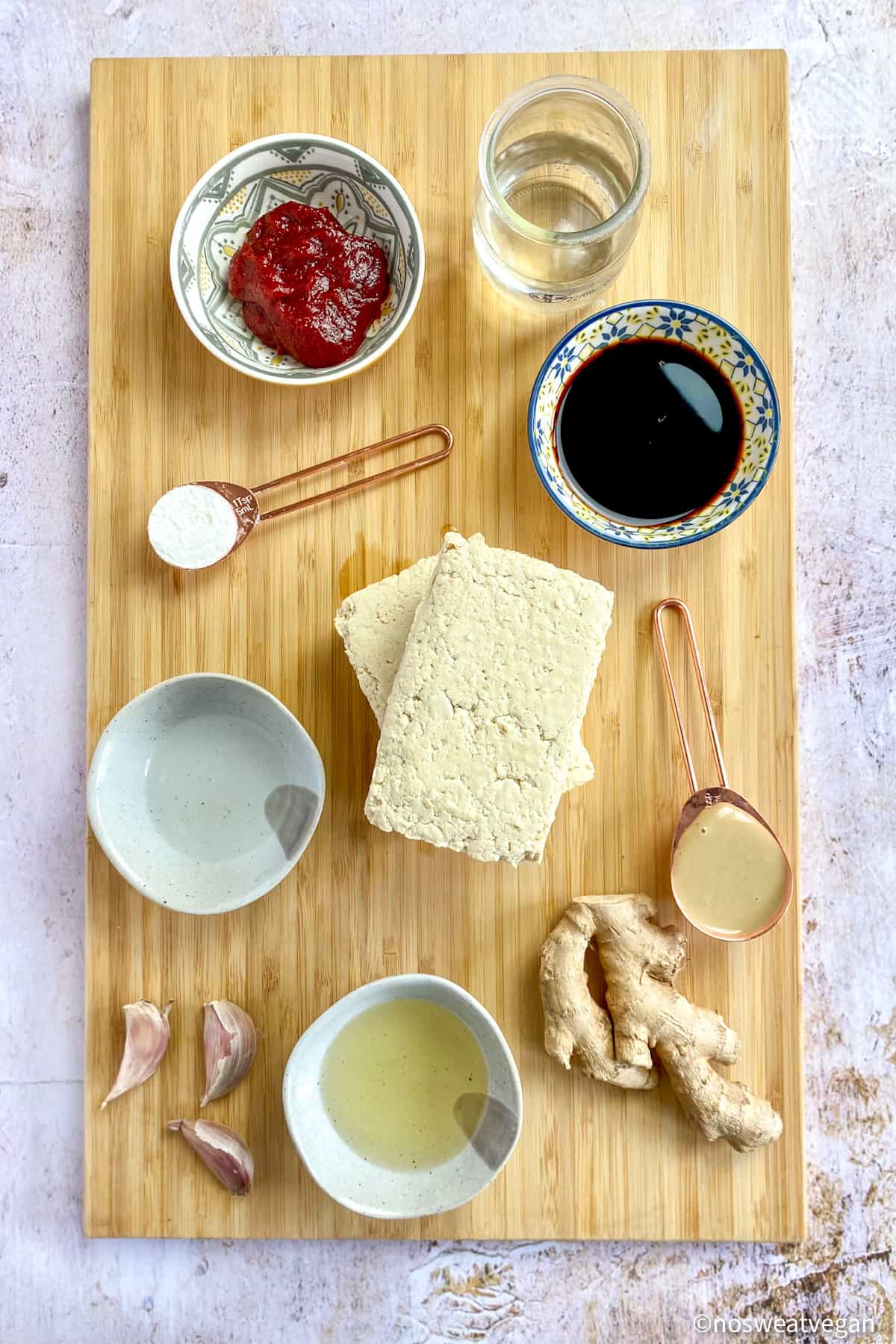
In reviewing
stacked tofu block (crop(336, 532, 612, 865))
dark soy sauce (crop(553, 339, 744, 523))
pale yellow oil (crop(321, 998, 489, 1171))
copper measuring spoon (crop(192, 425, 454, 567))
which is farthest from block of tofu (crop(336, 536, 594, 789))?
pale yellow oil (crop(321, 998, 489, 1171))

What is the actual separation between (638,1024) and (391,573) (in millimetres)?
715

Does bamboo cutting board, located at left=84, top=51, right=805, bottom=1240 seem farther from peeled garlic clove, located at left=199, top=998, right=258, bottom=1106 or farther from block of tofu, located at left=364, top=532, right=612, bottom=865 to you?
block of tofu, located at left=364, top=532, right=612, bottom=865

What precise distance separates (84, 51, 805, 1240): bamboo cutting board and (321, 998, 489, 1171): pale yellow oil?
0.08 meters

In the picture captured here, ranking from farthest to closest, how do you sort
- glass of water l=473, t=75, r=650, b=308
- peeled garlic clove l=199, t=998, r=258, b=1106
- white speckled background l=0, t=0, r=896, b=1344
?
1. white speckled background l=0, t=0, r=896, b=1344
2. peeled garlic clove l=199, t=998, r=258, b=1106
3. glass of water l=473, t=75, r=650, b=308

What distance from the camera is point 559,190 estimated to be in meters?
1.29

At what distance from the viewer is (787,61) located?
4.53 feet

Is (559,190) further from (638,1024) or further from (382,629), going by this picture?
(638,1024)

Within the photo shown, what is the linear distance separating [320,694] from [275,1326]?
0.95 m

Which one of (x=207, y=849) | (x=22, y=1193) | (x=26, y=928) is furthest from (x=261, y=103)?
(x=22, y=1193)

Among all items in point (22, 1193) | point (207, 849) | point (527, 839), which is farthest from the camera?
point (22, 1193)

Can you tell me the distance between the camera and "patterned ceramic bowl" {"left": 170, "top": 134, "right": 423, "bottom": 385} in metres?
1.25

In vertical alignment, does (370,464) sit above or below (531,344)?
below

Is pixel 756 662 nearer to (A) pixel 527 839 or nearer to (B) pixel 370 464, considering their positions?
(A) pixel 527 839

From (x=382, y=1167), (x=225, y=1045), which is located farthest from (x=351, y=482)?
(x=382, y=1167)
